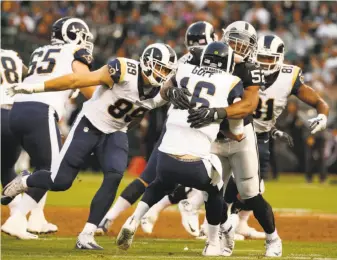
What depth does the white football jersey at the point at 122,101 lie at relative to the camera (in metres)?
7.16

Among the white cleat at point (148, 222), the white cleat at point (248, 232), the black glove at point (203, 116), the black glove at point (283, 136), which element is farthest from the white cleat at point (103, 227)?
the black glove at point (203, 116)

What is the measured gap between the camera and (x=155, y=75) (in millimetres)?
7164

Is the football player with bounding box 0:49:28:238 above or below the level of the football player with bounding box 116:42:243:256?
below

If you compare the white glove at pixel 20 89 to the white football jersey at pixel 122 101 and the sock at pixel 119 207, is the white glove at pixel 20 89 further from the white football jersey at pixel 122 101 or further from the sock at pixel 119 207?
the sock at pixel 119 207

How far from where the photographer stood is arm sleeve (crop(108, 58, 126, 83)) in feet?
23.2

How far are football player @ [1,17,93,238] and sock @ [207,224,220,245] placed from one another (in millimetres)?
1685

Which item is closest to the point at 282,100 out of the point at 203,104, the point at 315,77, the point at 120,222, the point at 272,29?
the point at 203,104

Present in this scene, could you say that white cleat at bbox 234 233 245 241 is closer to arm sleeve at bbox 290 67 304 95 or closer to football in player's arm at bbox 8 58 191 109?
arm sleeve at bbox 290 67 304 95

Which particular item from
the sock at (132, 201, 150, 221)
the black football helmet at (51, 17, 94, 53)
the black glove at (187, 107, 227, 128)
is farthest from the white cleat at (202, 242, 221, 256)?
the black football helmet at (51, 17, 94, 53)

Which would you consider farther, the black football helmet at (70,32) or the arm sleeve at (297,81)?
the black football helmet at (70,32)

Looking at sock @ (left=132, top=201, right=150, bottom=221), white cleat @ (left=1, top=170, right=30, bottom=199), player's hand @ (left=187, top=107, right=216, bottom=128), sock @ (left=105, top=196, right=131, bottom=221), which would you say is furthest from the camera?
sock @ (left=105, top=196, right=131, bottom=221)

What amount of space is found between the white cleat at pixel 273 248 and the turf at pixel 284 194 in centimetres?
505

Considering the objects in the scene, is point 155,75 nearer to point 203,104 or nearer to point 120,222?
point 203,104

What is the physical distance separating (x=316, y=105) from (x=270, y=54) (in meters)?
0.61
